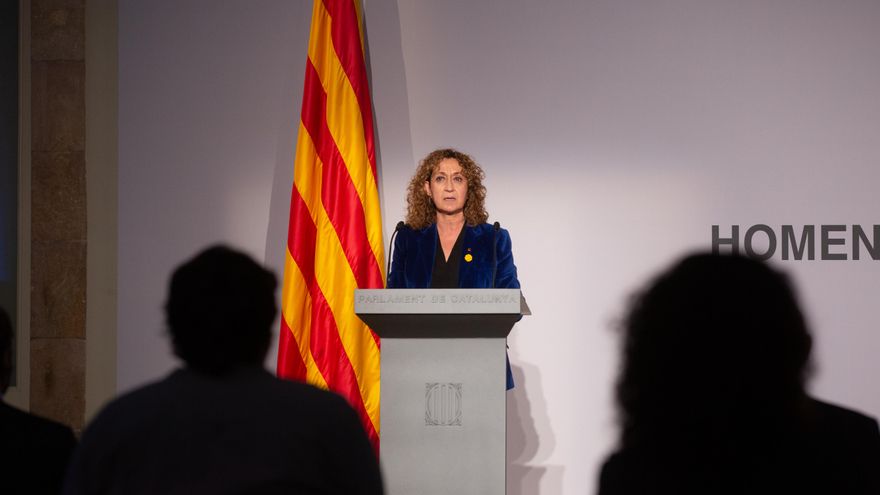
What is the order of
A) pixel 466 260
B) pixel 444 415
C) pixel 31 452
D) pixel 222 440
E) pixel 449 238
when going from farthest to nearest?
pixel 449 238 < pixel 466 260 < pixel 444 415 < pixel 31 452 < pixel 222 440

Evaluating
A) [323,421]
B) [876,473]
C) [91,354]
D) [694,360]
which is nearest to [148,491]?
[323,421]

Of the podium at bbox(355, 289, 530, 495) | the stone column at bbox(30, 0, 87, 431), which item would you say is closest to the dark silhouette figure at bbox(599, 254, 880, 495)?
the podium at bbox(355, 289, 530, 495)

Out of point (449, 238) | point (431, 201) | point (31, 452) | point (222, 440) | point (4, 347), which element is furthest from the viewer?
point (431, 201)

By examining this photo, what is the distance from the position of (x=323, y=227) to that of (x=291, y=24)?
1.28 metres

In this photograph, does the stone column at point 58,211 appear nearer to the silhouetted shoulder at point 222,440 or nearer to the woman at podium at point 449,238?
the woman at podium at point 449,238

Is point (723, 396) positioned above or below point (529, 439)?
above

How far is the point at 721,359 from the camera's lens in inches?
48.7

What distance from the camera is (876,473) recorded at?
129 cm

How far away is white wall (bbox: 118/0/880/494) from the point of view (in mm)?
5008

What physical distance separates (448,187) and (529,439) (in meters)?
1.60

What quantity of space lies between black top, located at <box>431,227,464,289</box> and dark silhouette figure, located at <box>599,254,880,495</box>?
8.91 ft

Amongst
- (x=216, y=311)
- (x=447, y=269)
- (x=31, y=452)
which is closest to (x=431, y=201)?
(x=447, y=269)

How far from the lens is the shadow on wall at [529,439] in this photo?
5.05 metres

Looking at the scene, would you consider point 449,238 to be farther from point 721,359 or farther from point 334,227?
point 721,359
